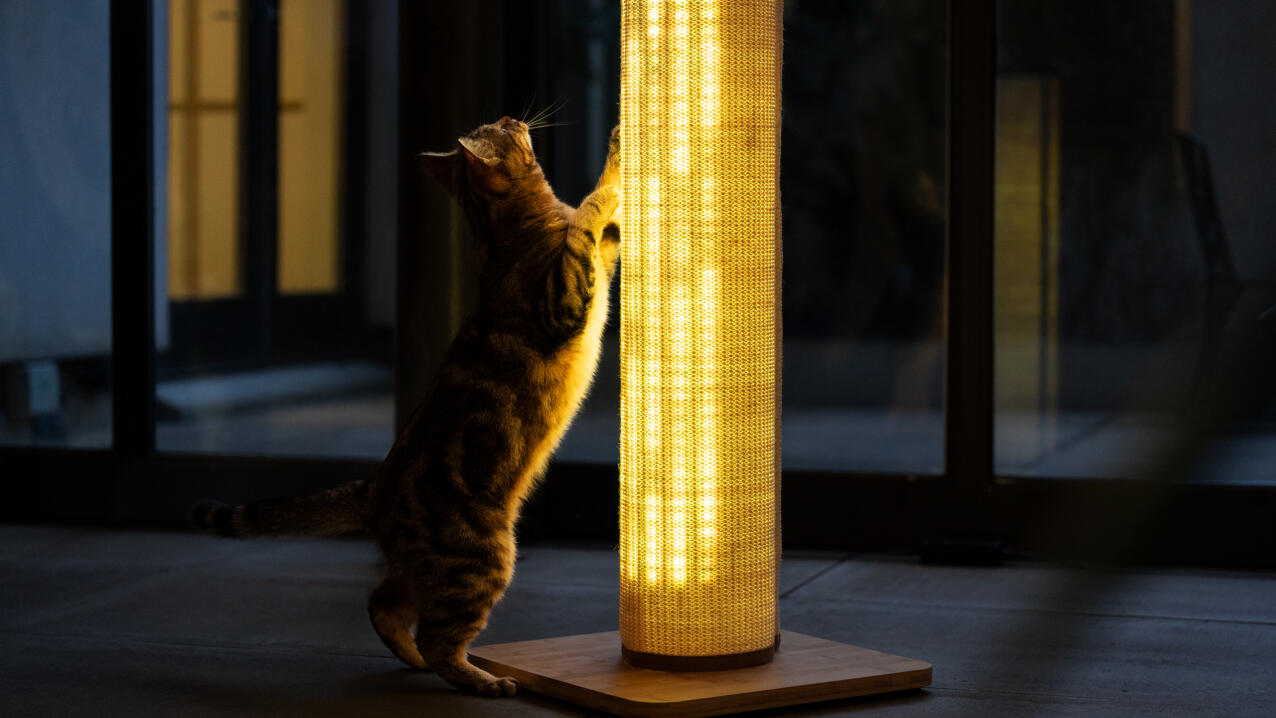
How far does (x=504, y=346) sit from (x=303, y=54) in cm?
205

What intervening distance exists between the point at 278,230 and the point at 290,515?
1.96 m

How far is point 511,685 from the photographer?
9.45 feet

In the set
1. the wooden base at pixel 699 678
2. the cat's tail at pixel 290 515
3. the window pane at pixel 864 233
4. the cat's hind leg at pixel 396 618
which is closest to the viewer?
the wooden base at pixel 699 678

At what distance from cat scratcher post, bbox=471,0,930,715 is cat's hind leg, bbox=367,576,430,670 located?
0.91ft

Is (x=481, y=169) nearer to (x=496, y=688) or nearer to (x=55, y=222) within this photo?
(x=496, y=688)

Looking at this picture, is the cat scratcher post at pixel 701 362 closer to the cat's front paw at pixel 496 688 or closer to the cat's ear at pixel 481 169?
the cat's front paw at pixel 496 688

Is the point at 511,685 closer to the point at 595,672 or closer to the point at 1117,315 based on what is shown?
the point at 595,672

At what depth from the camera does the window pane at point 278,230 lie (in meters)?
4.63

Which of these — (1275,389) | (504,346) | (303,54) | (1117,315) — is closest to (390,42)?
(303,54)

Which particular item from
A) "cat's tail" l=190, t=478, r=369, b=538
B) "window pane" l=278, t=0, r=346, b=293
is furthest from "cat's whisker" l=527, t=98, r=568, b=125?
"cat's tail" l=190, t=478, r=369, b=538

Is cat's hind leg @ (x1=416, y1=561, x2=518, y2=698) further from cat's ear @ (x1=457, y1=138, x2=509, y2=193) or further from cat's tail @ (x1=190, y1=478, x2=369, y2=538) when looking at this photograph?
cat's ear @ (x1=457, y1=138, x2=509, y2=193)

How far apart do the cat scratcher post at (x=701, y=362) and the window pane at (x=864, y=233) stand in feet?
4.47

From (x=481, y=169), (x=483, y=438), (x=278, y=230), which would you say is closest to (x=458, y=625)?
(x=483, y=438)

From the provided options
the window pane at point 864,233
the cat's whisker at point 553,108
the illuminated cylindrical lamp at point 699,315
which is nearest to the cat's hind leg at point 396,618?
the illuminated cylindrical lamp at point 699,315
